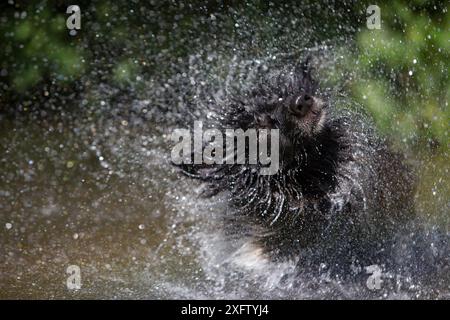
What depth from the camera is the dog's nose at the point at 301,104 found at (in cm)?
246

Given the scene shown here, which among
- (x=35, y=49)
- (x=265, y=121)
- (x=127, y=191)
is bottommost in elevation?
(x=127, y=191)

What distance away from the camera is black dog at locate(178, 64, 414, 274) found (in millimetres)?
2400

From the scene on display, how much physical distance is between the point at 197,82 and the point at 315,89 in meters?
0.53

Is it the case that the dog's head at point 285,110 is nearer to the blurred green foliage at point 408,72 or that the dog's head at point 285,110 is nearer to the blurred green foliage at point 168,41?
the blurred green foliage at point 168,41

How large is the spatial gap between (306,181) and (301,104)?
0.30m

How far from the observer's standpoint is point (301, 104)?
2.49m

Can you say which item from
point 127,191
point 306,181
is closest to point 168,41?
point 127,191

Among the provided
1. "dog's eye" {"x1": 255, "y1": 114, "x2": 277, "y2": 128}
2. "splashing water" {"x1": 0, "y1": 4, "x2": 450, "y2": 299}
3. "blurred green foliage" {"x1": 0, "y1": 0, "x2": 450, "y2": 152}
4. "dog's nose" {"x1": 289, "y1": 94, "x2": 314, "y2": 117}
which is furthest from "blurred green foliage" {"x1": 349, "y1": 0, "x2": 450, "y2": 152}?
"splashing water" {"x1": 0, "y1": 4, "x2": 450, "y2": 299}

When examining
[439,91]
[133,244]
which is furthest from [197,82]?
[439,91]

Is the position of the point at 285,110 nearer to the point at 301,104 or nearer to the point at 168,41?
the point at 301,104

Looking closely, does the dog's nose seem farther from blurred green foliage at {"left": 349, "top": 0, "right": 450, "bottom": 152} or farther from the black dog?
blurred green foliage at {"left": 349, "top": 0, "right": 450, "bottom": 152}

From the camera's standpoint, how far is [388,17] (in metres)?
3.06

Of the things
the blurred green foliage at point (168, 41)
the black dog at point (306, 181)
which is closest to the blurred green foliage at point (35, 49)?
the blurred green foliage at point (168, 41)

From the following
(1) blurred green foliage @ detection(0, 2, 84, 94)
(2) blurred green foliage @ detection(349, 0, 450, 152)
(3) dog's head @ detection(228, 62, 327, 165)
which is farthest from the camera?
(2) blurred green foliage @ detection(349, 0, 450, 152)
